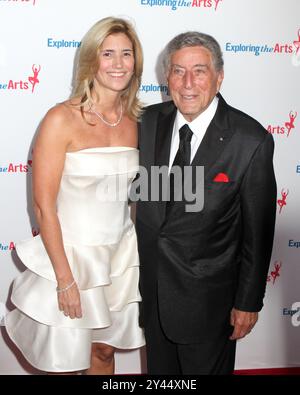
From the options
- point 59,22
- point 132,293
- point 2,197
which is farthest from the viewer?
point 2,197

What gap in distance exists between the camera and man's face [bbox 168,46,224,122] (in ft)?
5.94

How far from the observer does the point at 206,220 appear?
1828 millimetres

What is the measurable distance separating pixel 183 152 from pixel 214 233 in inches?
Result: 12.4

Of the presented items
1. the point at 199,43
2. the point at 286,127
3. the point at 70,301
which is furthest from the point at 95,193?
the point at 286,127

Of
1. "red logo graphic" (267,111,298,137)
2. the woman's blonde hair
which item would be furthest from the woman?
"red logo graphic" (267,111,298,137)

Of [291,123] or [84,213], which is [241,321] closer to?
[84,213]

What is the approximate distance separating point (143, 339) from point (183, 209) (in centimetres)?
68

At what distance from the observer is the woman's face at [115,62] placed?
6.14ft

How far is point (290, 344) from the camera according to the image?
306cm

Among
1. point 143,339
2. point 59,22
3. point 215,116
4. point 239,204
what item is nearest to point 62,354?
point 143,339

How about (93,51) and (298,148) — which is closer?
(93,51)

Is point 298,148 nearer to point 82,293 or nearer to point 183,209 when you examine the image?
point 183,209

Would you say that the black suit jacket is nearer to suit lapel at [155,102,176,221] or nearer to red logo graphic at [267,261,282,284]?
suit lapel at [155,102,176,221]

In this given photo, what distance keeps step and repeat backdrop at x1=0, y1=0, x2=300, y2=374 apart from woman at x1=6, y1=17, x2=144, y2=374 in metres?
0.61
